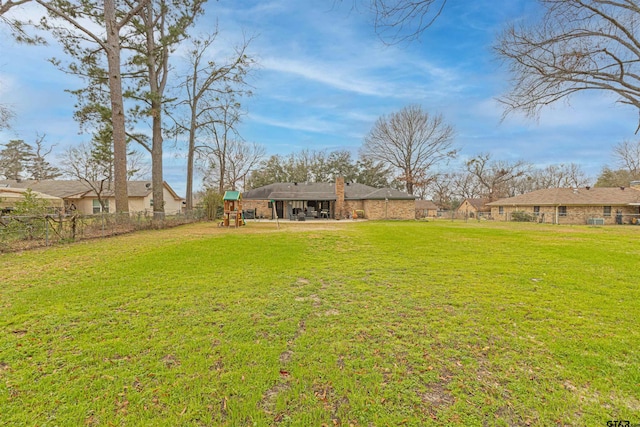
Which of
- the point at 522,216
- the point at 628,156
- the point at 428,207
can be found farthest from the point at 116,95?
the point at 628,156

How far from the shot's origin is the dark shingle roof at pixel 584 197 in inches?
958

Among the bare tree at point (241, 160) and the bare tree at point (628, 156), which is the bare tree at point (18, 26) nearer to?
the bare tree at point (241, 160)

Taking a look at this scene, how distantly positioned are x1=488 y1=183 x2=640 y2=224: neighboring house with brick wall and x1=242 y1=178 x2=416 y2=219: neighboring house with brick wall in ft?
45.3

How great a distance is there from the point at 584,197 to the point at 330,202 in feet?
80.5

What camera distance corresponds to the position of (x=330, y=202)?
25703 mm

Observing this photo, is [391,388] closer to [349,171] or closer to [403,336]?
[403,336]

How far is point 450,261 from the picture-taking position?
6570mm

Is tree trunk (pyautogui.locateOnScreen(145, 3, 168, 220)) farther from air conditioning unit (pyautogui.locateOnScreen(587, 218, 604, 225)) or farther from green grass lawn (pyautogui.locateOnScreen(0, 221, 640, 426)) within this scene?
air conditioning unit (pyautogui.locateOnScreen(587, 218, 604, 225))

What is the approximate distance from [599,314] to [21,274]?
9.22m

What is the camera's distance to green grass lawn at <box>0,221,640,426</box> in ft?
6.12

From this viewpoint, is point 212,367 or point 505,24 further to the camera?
point 505,24

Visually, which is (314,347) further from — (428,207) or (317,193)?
(428,207)

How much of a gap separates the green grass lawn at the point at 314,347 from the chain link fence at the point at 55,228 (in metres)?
3.14

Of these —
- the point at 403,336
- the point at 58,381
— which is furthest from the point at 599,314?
the point at 58,381
